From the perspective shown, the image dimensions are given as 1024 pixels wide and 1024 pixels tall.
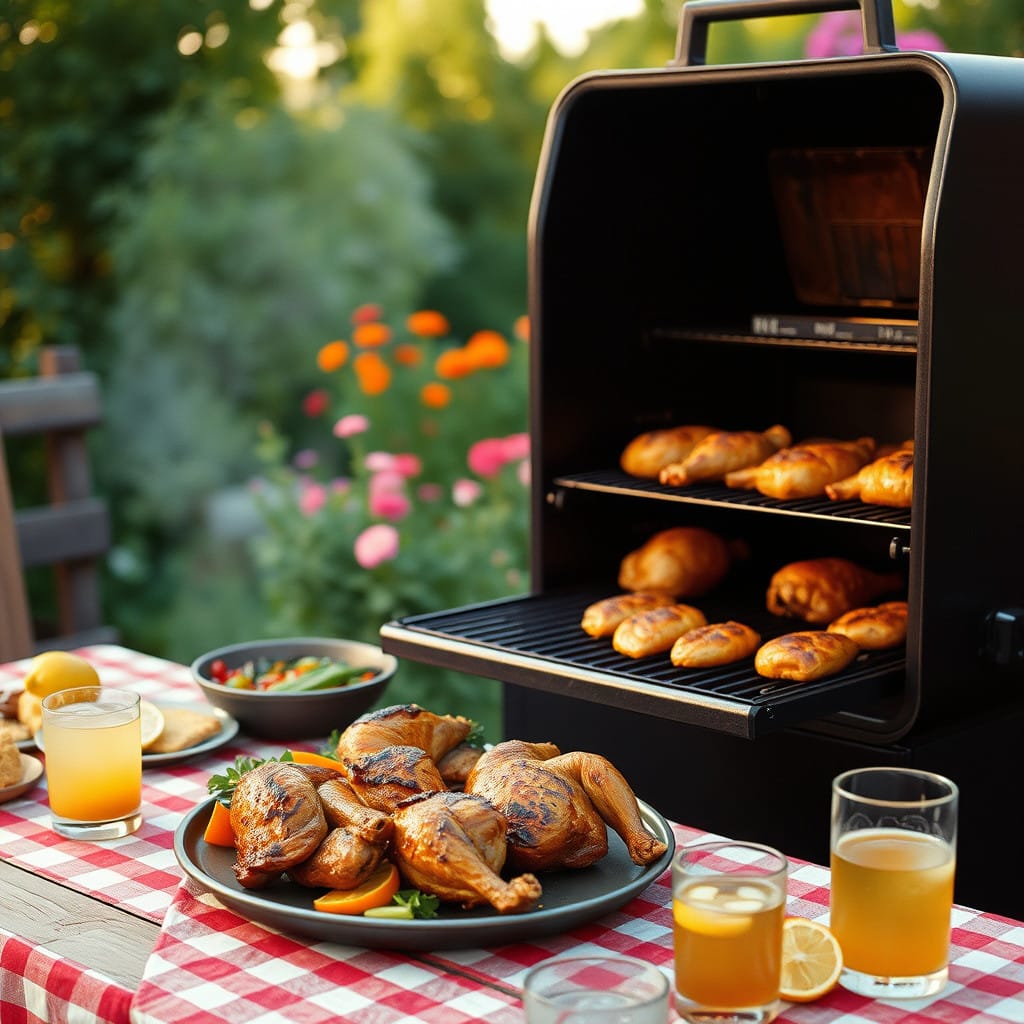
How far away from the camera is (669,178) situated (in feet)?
9.08

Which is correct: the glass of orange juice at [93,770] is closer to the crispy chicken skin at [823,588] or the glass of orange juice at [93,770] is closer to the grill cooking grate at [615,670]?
the grill cooking grate at [615,670]

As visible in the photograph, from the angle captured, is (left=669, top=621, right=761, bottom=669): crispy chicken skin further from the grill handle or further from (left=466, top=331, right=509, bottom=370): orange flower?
(left=466, top=331, right=509, bottom=370): orange flower

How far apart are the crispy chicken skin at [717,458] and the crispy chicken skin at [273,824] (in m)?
1.08

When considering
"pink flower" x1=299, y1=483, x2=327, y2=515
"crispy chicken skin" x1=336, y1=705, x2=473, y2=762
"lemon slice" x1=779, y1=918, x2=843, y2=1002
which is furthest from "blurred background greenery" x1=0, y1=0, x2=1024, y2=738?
"lemon slice" x1=779, y1=918, x2=843, y2=1002

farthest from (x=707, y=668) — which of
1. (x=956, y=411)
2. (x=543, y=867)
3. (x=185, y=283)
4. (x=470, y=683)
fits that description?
(x=185, y=283)

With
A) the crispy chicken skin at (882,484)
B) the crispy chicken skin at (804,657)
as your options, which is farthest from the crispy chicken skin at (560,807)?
the crispy chicken skin at (882,484)

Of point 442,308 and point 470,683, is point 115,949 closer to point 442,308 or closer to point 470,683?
point 470,683

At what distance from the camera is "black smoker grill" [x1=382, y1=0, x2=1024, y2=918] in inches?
81.8

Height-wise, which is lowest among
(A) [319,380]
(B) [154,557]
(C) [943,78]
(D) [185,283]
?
(B) [154,557]

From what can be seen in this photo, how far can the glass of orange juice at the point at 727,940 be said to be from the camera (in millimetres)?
1330

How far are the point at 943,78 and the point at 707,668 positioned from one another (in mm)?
879

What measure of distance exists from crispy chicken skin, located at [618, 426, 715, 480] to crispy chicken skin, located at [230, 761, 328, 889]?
3.77 ft

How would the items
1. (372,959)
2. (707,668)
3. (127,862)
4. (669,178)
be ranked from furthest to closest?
(669,178) → (707,668) → (127,862) → (372,959)

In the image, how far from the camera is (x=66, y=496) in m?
4.39
